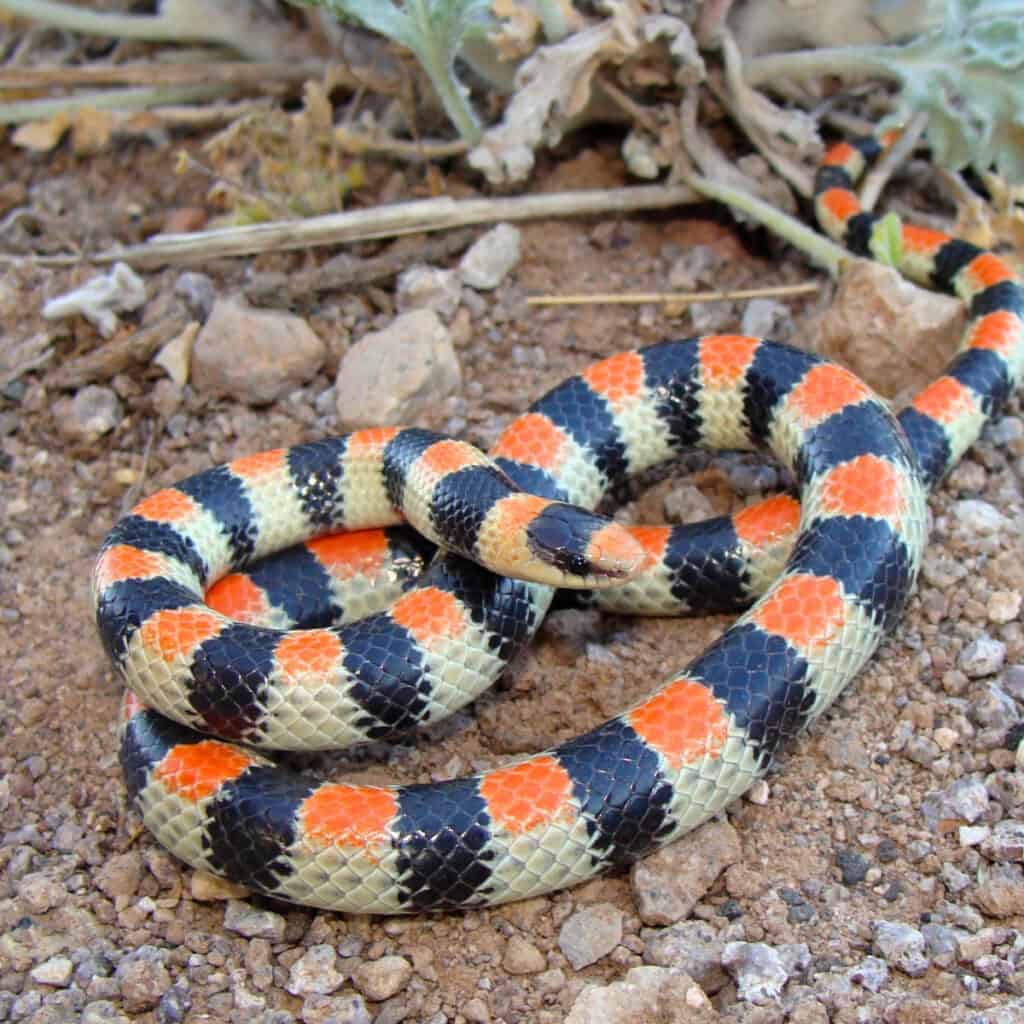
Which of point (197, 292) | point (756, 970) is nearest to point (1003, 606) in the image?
point (756, 970)

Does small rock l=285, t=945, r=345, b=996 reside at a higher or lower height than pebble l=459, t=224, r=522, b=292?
lower

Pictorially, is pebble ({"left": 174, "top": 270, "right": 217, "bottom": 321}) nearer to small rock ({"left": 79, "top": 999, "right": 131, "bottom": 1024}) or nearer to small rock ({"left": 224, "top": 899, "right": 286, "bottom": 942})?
small rock ({"left": 224, "top": 899, "right": 286, "bottom": 942})

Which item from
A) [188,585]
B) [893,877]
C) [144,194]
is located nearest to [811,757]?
[893,877]

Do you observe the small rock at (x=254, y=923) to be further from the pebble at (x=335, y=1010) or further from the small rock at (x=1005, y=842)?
the small rock at (x=1005, y=842)

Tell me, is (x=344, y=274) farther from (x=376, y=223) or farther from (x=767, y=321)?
(x=767, y=321)

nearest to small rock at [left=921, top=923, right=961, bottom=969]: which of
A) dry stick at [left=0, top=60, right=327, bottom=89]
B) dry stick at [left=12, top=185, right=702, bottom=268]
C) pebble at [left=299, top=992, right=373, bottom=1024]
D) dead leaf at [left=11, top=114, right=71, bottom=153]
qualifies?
pebble at [left=299, top=992, right=373, bottom=1024]

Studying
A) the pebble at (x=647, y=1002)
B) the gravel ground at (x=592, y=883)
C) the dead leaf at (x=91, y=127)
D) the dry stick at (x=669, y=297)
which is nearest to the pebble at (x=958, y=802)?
the gravel ground at (x=592, y=883)
